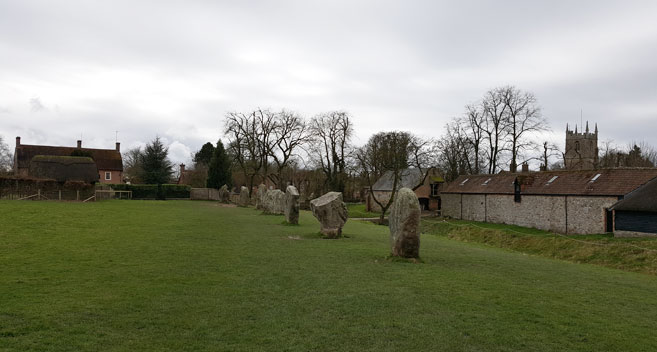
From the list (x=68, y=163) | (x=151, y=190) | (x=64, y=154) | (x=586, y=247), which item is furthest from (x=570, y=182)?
(x=64, y=154)

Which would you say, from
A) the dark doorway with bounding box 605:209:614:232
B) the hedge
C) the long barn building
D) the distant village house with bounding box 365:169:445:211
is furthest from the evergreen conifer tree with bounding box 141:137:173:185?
the dark doorway with bounding box 605:209:614:232

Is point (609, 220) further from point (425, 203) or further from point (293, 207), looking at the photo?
point (425, 203)

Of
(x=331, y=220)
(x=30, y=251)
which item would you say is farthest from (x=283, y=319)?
(x=331, y=220)

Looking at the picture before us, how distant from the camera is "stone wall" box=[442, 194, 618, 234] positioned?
31158 millimetres

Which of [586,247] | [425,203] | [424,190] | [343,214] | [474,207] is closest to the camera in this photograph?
[343,214]

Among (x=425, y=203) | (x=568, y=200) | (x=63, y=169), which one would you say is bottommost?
(x=425, y=203)

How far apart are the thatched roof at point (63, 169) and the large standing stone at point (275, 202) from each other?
1971cm

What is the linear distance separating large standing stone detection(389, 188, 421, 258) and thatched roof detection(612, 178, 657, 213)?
20.5 metres

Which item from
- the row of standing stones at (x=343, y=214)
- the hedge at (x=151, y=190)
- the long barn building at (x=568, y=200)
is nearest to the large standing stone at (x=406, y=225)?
the row of standing stones at (x=343, y=214)

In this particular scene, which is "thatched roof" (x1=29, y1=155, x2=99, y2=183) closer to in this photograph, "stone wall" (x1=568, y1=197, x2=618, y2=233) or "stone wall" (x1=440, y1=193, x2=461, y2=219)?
"stone wall" (x1=440, y1=193, x2=461, y2=219)

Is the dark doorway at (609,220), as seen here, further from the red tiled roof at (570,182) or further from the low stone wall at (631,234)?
the low stone wall at (631,234)

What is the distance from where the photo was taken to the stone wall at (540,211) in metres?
31.2

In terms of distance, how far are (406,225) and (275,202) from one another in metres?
20.7

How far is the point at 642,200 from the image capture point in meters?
26.7
